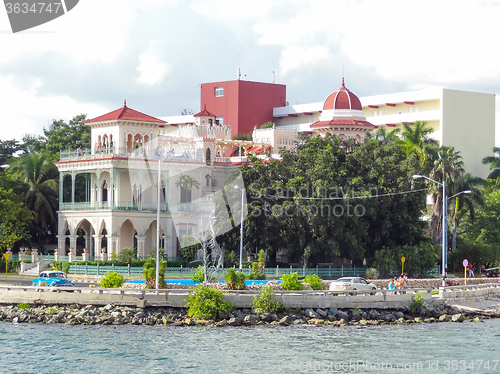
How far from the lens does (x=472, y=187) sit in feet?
217

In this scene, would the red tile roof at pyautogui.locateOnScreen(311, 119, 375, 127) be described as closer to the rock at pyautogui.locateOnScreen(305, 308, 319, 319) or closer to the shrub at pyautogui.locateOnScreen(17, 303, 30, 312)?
the rock at pyautogui.locateOnScreen(305, 308, 319, 319)

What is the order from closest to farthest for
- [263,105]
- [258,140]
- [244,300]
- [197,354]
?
[197,354] → [244,300] → [258,140] → [263,105]

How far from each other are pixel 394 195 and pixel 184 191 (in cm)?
1688

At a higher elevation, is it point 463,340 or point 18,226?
point 18,226

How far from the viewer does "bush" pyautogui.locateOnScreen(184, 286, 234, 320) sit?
40.0 metres

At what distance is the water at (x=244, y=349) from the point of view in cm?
3111

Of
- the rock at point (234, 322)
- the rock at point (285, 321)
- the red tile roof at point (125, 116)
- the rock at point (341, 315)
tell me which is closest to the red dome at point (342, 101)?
the red tile roof at point (125, 116)

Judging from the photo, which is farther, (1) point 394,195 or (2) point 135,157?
(2) point 135,157

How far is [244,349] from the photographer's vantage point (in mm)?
33781

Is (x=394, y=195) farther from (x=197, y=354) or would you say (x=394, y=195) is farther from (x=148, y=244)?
(x=197, y=354)

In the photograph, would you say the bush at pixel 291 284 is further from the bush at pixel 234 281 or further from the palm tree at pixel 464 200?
the palm tree at pixel 464 200

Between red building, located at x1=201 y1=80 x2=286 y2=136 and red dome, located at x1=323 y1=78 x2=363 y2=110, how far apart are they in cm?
2674

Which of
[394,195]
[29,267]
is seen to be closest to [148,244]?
[29,267]

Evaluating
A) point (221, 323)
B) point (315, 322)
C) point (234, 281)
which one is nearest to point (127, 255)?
point (234, 281)
